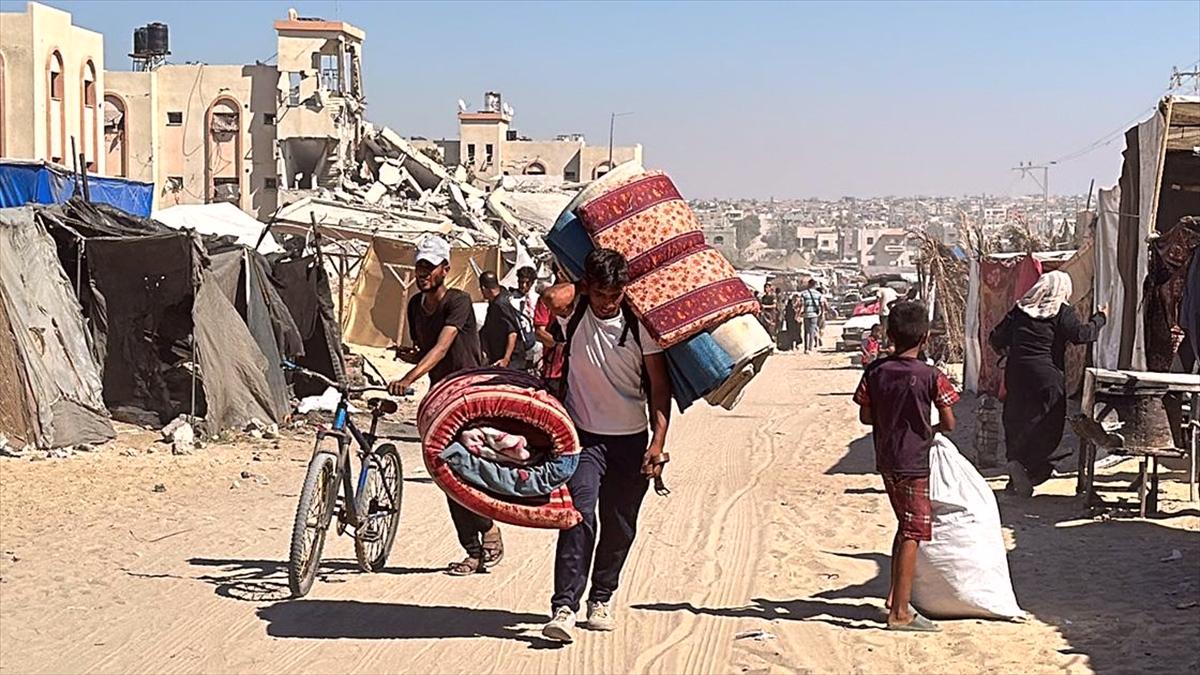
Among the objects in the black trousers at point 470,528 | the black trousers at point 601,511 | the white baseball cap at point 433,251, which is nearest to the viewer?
the black trousers at point 601,511

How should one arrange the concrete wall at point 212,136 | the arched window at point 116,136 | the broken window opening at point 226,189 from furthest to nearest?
the broken window opening at point 226,189
the concrete wall at point 212,136
the arched window at point 116,136

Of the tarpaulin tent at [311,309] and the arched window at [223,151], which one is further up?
the arched window at [223,151]

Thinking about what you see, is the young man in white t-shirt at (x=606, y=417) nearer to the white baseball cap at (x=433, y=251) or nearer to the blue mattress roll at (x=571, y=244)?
the blue mattress roll at (x=571, y=244)

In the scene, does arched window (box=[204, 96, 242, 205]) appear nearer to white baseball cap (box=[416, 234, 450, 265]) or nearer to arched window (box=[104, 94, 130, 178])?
arched window (box=[104, 94, 130, 178])

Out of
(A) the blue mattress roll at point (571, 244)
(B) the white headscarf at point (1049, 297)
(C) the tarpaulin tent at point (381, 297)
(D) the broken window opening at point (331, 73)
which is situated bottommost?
(C) the tarpaulin tent at point (381, 297)

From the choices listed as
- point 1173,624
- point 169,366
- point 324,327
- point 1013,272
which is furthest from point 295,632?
point 1013,272

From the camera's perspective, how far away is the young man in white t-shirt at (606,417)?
22.4 feet

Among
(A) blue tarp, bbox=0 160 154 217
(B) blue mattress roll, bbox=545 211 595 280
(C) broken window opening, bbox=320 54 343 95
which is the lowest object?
(A) blue tarp, bbox=0 160 154 217

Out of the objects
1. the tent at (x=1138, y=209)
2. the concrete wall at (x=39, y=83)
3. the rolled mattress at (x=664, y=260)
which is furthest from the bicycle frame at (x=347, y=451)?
the concrete wall at (x=39, y=83)

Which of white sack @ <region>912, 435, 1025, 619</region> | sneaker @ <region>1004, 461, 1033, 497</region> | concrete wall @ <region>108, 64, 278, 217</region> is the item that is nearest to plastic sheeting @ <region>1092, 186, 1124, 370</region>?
sneaker @ <region>1004, 461, 1033, 497</region>

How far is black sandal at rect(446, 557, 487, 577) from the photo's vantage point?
341 inches

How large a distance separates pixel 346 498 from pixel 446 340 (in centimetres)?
102

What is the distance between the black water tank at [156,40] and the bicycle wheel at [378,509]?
52.7 meters

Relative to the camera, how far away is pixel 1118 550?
376 inches
